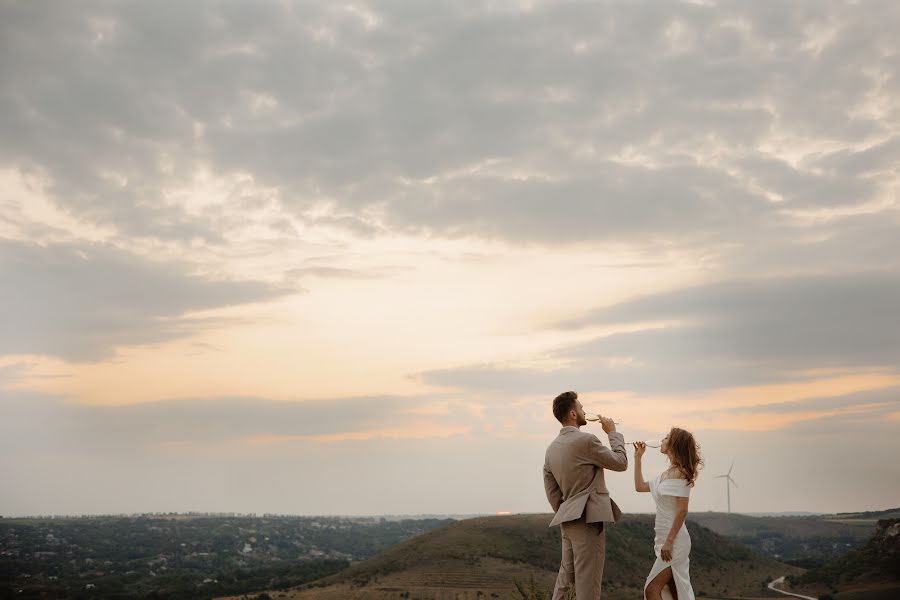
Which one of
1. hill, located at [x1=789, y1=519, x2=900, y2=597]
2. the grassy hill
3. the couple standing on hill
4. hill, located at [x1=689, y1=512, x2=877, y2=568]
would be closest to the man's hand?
the couple standing on hill

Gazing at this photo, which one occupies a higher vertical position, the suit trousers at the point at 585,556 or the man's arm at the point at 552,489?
the man's arm at the point at 552,489

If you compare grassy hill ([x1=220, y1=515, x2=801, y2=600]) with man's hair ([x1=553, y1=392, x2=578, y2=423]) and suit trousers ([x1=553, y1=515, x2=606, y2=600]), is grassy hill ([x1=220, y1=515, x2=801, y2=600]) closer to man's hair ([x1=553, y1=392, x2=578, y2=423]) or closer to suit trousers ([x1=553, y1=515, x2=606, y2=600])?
suit trousers ([x1=553, y1=515, x2=606, y2=600])

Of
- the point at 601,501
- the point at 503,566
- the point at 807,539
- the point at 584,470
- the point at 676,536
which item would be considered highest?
the point at 584,470

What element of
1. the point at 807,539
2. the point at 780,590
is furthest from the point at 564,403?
the point at 807,539

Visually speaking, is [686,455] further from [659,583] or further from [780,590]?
[780,590]

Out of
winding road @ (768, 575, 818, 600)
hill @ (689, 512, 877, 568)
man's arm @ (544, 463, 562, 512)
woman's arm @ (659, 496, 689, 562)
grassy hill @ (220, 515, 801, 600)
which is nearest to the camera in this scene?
woman's arm @ (659, 496, 689, 562)

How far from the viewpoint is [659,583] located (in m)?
7.26

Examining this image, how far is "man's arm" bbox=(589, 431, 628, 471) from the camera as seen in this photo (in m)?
7.21

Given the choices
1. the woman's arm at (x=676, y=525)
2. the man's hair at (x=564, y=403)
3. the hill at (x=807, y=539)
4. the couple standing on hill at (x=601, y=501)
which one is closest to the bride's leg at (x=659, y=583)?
the couple standing on hill at (x=601, y=501)

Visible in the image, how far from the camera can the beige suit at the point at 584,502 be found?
7254 mm

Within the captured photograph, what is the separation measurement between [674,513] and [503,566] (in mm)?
89755

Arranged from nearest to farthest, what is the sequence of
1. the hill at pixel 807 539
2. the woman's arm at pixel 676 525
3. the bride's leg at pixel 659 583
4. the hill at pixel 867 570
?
the woman's arm at pixel 676 525 → the bride's leg at pixel 659 583 → the hill at pixel 867 570 → the hill at pixel 807 539

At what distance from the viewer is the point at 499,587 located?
82.1m

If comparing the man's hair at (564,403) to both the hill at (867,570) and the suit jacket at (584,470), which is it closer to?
the suit jacket at (584,470)
